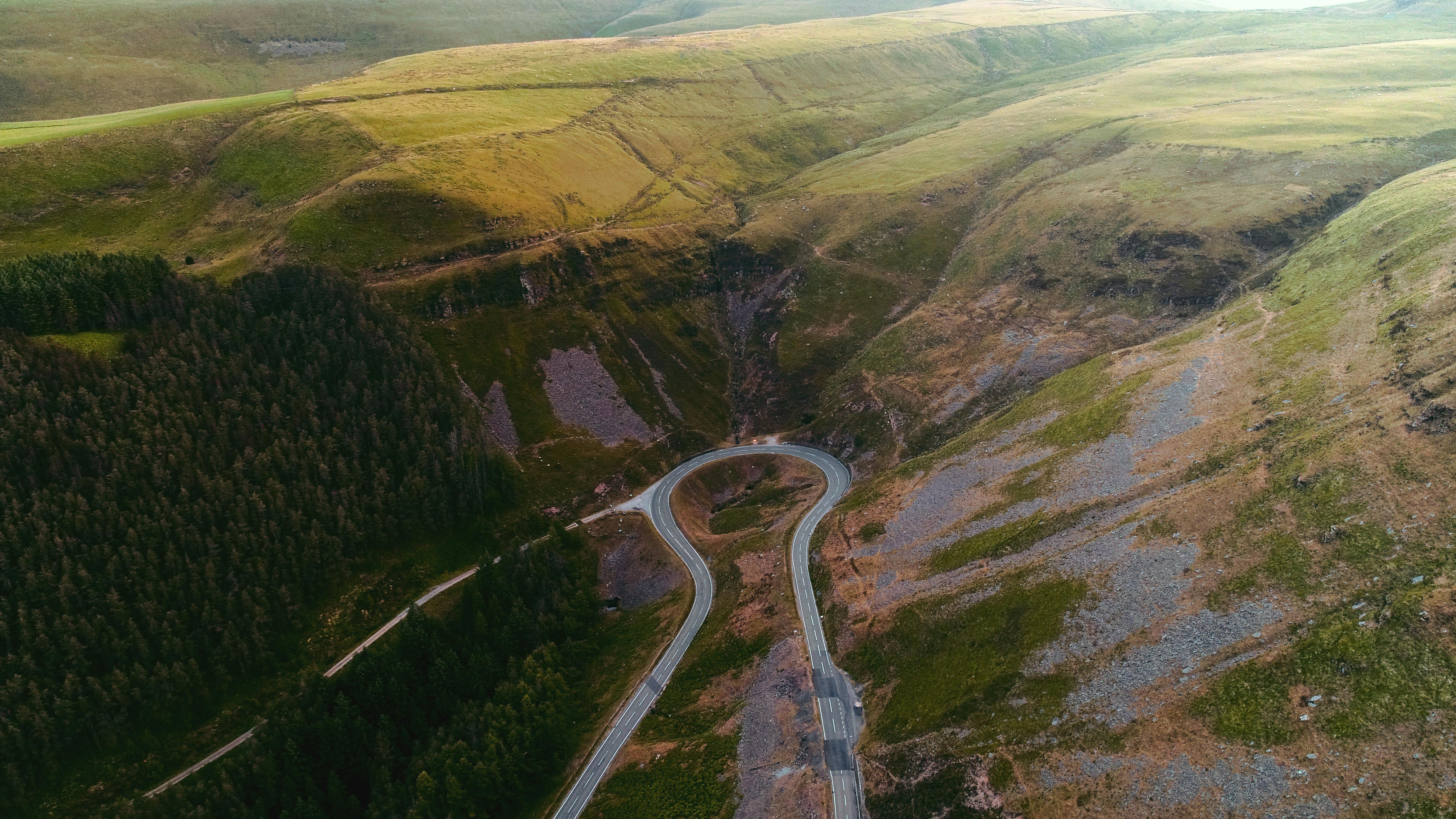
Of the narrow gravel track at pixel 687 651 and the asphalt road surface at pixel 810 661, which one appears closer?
the asphalt road surface at pixel 810 661

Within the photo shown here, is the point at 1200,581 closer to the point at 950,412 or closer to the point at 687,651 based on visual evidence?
the point at 687,651

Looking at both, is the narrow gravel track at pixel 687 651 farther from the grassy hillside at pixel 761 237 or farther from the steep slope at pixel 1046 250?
the steep slope at pixel 1046 250

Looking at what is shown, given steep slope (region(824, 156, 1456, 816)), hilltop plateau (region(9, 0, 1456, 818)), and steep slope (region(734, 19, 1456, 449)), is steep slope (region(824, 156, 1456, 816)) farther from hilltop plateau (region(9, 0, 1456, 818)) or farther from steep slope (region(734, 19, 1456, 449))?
steep slope (region(734, 19, 1456, 449))

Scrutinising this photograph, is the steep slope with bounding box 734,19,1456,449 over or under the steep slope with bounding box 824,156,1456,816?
over

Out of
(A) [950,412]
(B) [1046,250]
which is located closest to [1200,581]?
(A) [950,412]

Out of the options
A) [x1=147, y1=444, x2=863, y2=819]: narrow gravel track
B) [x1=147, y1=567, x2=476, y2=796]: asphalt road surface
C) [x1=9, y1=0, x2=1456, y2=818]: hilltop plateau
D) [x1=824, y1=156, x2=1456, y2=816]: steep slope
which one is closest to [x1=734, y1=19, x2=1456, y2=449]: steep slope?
[x1=9, y1=0, x2=1456, y2=818]: hilltop plateau

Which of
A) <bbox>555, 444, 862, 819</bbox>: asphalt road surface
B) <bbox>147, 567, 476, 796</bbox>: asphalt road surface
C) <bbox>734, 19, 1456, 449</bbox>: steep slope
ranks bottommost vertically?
<bbox>555, 444, 862, 819</bbox>: asphalt road surface

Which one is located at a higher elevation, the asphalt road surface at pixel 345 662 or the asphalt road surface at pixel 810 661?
the asphalt road surface at pixel 345 662

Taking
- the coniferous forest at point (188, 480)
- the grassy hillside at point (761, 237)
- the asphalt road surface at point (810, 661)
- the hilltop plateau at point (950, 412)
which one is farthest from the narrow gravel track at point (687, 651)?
the grassy hillside at point (761, 237)
